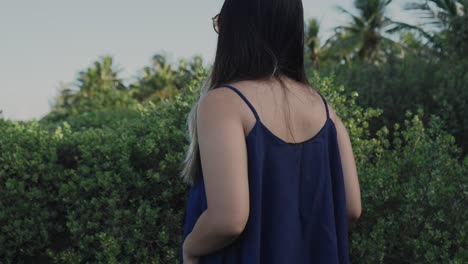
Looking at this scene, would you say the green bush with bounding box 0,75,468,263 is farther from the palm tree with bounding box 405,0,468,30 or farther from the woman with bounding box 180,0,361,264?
the palm tree with bounding box 405,0,468,30

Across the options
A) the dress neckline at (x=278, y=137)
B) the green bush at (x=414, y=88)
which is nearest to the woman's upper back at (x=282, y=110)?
the dress neckline at (x=278, y=137)

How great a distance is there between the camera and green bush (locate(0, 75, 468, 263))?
4.27 metres

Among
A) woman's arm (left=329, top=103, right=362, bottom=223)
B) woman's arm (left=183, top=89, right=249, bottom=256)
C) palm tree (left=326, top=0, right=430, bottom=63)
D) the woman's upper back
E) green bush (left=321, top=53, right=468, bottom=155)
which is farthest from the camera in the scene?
palm tree (left=326, top=0, right=430, bottom=63)

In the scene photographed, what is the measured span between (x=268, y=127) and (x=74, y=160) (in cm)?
362

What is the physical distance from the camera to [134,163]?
477 centimetres

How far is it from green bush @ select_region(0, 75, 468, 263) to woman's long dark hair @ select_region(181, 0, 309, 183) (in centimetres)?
239

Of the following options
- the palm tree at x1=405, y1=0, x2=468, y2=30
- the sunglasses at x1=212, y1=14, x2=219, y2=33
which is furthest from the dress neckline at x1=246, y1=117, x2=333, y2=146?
the palm tree at x1=405, y1=0, x2=468, y2=30

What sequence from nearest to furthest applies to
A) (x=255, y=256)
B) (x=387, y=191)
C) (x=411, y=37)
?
(x=255, y=256)
(x=387, y=191)
(x=411, y=37)

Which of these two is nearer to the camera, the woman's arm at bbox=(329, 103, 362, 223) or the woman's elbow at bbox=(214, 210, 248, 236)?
the woman's elbow at bbox=(214, 210, 248, 236)

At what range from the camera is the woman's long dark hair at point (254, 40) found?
1976mm

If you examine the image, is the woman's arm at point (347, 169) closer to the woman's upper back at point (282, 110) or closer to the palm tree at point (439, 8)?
the woman's upper back at point (282, 110)

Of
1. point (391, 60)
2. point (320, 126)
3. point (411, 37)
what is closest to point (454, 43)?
point (391, 60)

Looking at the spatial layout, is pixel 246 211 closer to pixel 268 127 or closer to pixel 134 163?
pixel 268 127

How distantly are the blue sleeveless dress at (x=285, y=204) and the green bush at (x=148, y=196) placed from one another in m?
2.15
